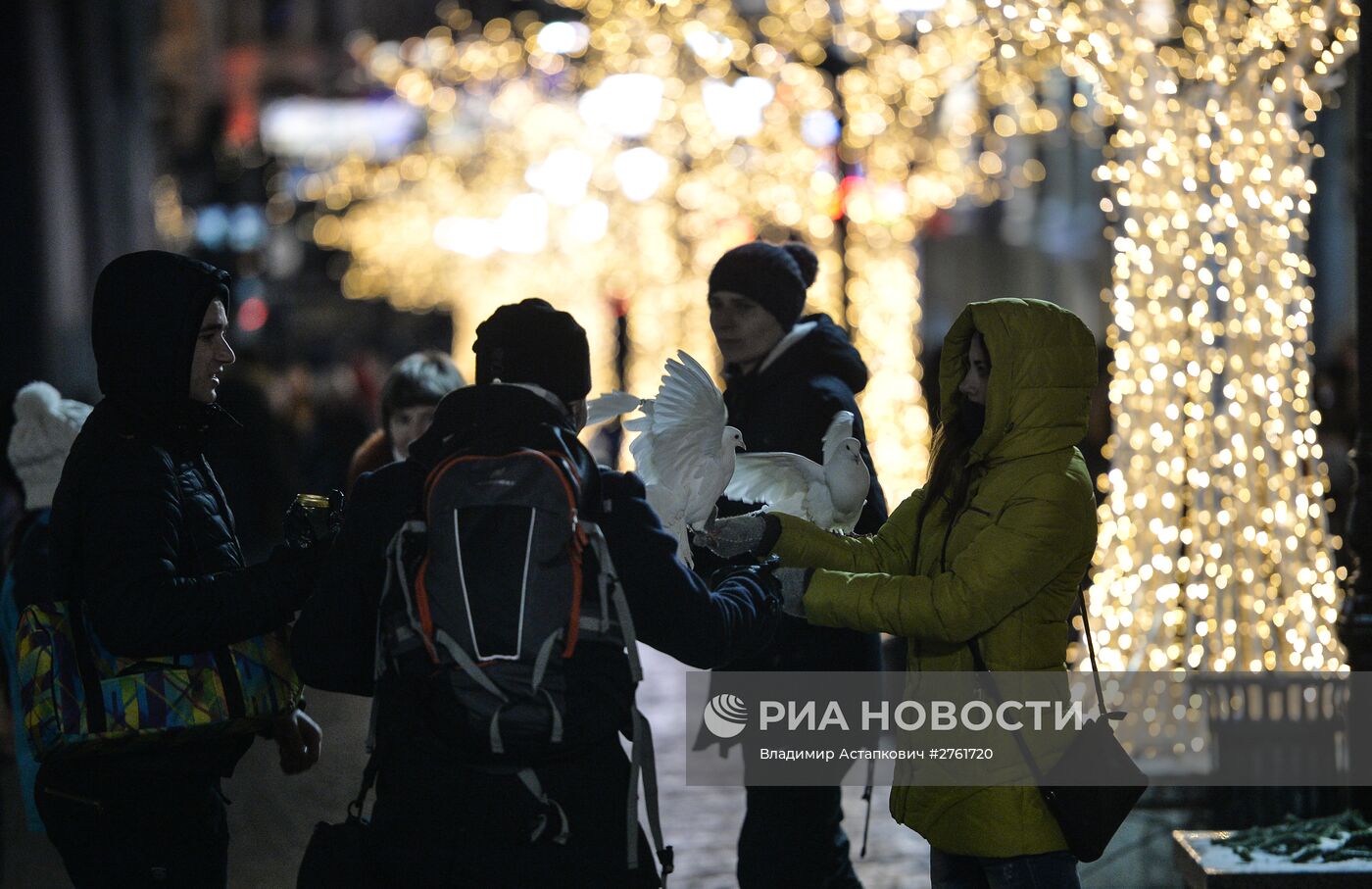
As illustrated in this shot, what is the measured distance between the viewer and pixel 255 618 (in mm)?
3545

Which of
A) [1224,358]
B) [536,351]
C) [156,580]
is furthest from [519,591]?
[1224,358]

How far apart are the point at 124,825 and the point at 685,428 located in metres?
1.57

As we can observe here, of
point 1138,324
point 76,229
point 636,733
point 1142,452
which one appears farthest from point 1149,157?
point 76,229

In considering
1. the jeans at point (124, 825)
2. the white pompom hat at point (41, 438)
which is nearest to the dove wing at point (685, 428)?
the jeans at point (124, 825)

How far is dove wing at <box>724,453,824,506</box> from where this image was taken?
4.48 meters

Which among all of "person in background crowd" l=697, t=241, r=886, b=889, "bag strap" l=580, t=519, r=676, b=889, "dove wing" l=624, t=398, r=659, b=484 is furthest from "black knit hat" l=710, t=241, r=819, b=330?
"bag strap" l=580, t=519, r=676, b=889

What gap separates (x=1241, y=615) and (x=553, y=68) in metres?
9.29

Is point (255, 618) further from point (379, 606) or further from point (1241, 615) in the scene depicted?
point (1241, 615)

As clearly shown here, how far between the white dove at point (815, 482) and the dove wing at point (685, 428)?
0.89 ft

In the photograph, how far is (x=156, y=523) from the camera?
3.55m

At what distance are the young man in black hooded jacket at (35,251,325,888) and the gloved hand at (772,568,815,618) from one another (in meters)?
1.06

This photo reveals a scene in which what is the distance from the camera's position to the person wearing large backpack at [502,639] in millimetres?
3084

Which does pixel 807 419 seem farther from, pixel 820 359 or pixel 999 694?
pixel 999 694

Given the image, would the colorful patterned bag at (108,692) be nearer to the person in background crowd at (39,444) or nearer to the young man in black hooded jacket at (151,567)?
the young man in black hooded jacket at (151,567)
